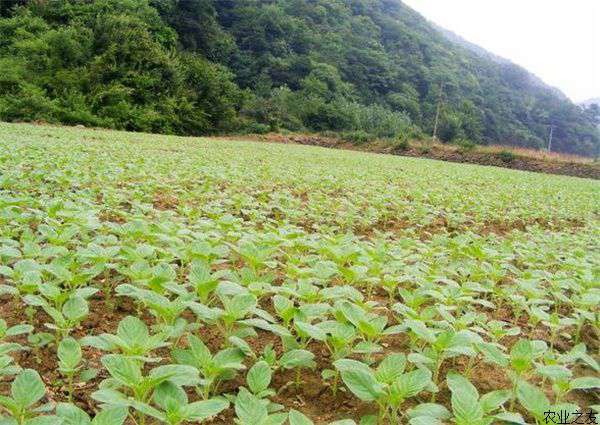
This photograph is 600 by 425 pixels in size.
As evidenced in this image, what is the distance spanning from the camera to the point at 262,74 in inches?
1695

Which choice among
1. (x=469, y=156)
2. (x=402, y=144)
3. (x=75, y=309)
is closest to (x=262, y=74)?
(x=402, y=144)

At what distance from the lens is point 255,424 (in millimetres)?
1224

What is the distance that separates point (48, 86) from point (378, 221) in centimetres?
2455

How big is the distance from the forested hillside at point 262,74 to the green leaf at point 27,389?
23.5 metres

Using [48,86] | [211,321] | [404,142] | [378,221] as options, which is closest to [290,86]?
[404,142]

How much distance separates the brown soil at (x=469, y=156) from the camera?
25406mm

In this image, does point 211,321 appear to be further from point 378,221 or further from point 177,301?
point 378,221

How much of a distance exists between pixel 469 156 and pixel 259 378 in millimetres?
28712

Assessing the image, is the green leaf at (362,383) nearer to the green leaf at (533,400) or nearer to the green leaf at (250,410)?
the green leaf at (250,410)

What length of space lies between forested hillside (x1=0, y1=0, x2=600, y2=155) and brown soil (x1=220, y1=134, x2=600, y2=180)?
10.0ft

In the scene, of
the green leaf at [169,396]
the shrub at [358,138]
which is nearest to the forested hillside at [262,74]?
the shrub at [358,138]

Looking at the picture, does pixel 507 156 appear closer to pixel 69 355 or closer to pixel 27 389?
pixel 69 355

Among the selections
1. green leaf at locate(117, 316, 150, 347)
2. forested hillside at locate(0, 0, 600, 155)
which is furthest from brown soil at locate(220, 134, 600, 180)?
green leaf at locate(117, 316, 150, 347)

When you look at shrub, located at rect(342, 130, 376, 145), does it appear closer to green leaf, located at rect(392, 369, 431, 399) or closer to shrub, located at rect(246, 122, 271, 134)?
shrub, located at rect(246, 122, 271, 134)
